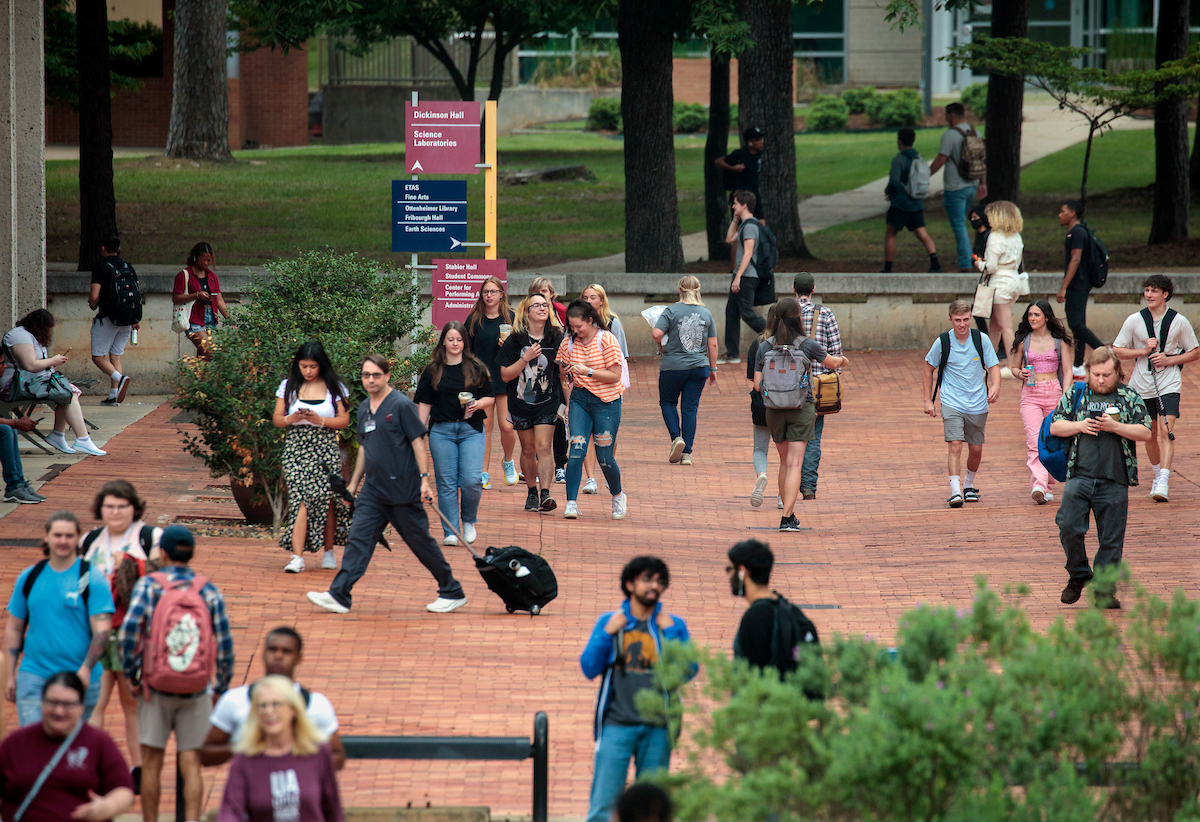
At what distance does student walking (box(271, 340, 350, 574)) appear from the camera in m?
9.72

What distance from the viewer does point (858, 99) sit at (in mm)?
43406

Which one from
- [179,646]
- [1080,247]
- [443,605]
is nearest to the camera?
[179,646]

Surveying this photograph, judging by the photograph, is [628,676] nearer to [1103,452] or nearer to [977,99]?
[1103,452]

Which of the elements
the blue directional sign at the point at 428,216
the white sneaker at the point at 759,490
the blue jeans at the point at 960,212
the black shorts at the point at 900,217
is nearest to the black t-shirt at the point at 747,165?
the black shorts at the point at 900,217

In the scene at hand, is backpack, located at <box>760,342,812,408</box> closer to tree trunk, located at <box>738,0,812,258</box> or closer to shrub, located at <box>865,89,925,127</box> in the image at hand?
tree trunk, located at <box>738,0,812,258</box>

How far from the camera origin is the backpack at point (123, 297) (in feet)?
54.0

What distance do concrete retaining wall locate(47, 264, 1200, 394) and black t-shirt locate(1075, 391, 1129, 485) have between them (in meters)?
9.17

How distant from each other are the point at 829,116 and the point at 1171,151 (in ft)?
68.4

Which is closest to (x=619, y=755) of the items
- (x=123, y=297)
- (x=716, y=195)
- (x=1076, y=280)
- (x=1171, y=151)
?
(x=1076, y=280)

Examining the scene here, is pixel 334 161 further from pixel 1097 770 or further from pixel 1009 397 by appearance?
pixel 1097 770

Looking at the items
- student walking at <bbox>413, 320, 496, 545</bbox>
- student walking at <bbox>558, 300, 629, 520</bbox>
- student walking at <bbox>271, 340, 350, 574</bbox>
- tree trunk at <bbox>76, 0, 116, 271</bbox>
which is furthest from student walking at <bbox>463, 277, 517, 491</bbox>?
tree trunk at <bbox>76, 0, 116, 271</bbox>

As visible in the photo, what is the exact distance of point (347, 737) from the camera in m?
6.01

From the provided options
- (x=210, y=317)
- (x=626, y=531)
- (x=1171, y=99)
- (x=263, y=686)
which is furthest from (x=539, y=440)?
(x=1171, y=99)

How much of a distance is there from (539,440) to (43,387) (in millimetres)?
4469
